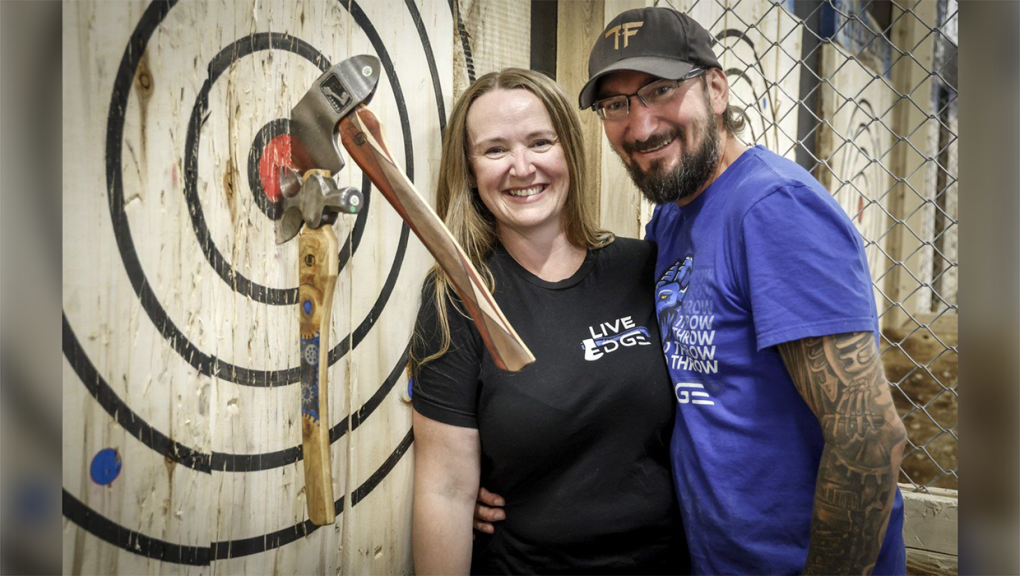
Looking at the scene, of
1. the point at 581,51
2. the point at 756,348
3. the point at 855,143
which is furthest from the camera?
the point at 855,143

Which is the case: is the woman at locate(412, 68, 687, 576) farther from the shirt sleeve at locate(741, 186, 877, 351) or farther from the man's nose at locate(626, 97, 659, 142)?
the shirt sleeve at locate(741, 186, 877, 351)

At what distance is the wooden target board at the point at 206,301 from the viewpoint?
34.8 inches

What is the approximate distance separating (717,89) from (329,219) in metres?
0.82

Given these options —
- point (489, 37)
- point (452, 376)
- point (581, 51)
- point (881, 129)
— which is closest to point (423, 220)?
point (452, 376)

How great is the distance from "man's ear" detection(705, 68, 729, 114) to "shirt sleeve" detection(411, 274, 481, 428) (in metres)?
0.66

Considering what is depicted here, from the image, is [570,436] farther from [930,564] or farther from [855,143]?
[855,143]

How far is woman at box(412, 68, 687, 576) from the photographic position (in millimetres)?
1321

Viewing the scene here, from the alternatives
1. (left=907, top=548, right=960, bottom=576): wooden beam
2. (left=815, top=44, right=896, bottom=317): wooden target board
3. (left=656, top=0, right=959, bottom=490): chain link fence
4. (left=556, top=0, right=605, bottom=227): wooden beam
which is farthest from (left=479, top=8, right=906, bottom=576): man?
(left=815, top=44, right=896, bottom=317): wooden target board


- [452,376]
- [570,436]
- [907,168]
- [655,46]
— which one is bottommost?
[570,436]

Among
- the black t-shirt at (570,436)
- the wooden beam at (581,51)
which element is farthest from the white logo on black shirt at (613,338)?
the wooden beam at (581,51)

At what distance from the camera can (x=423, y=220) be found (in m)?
1.04

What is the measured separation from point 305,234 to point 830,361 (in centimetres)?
84
